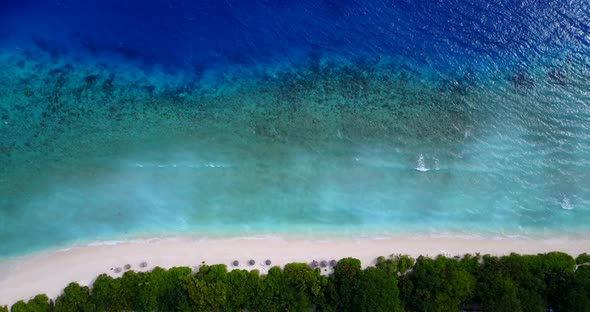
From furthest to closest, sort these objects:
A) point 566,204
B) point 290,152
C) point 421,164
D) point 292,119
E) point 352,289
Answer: point 292,119 → point 290,152 → point 421,164 → point 566,204 → point 352,289

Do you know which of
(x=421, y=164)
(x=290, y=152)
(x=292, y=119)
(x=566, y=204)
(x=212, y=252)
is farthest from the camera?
(x=292, y=119)

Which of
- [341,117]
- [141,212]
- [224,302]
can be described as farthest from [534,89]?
[141,212]

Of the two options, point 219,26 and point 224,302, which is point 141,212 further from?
point 219,26

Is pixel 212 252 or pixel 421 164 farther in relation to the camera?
pixel 421 164

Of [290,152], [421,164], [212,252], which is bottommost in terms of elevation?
[212,252]

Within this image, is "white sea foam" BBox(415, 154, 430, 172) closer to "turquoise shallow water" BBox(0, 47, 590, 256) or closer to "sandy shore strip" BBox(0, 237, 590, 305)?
"turquoise shallow water" BBox(0, 47, 590, 256)

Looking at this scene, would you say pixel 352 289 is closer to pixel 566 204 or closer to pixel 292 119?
pixel 292 119

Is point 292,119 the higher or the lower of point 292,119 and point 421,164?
the higher

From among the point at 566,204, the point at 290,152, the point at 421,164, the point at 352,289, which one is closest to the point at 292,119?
the point at 290,152
